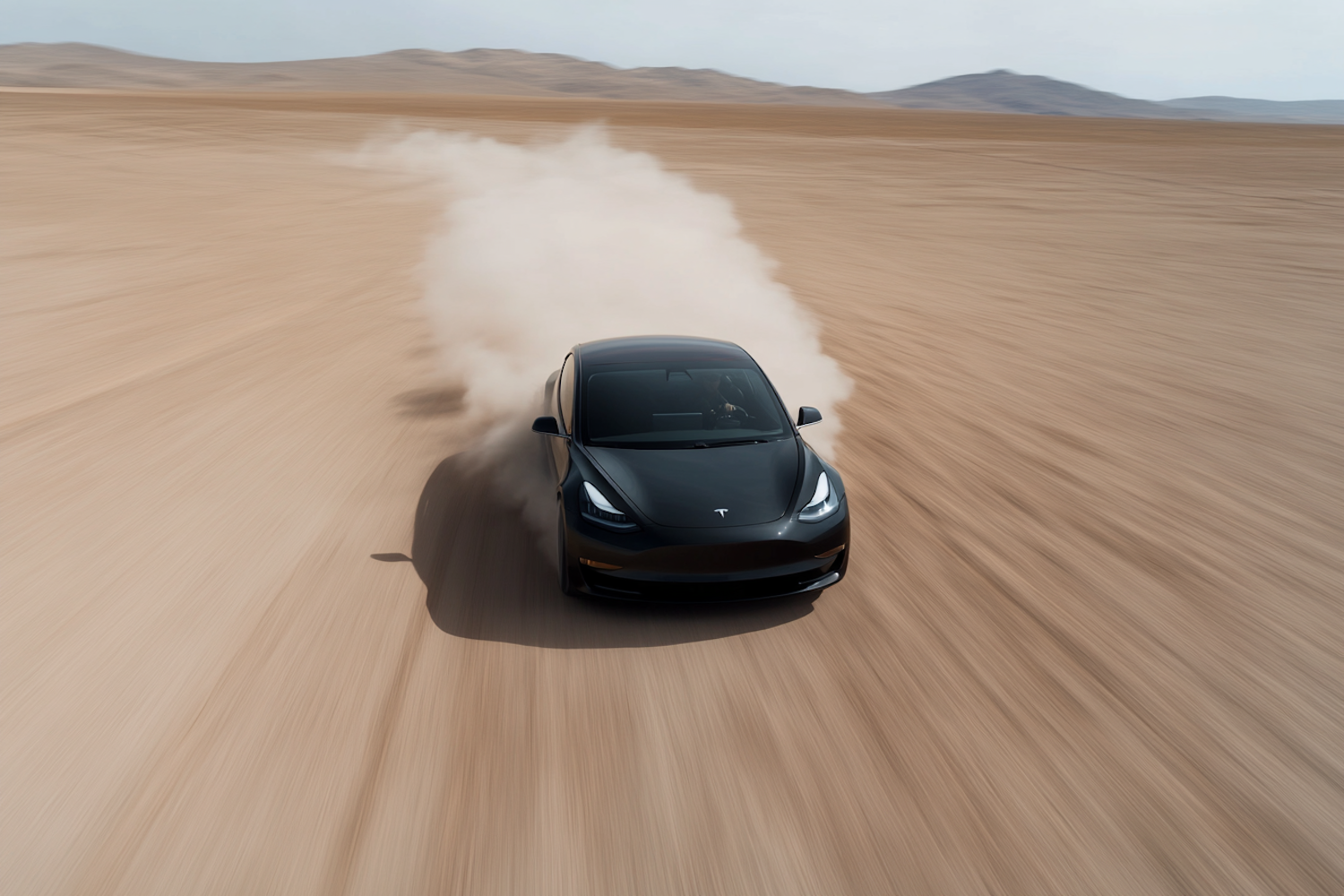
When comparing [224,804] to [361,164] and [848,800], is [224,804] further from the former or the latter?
[361,164]

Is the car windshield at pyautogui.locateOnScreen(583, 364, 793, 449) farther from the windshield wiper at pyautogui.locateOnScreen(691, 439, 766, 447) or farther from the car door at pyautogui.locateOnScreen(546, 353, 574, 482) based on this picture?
the car door at pyautogui.locateOnScreen(546, 353, 574, 482)

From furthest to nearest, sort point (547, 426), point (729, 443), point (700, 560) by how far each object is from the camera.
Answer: point (547, 426) → point (729, 443) → point (700, 560)

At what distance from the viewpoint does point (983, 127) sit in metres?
55.1

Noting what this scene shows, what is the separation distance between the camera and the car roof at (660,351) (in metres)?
6.24

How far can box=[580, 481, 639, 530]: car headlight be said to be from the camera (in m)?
4.66

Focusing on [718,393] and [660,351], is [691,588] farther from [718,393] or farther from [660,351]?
[660,351]

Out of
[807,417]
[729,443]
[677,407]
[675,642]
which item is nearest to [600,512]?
[675,642]

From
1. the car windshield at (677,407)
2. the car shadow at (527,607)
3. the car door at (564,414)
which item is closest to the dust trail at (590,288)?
A: the car door at (564,414)

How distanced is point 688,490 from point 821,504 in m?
0.80

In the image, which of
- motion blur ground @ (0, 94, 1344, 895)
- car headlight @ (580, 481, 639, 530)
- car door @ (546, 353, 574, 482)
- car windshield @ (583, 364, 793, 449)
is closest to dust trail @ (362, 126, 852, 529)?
motion blur ground @ (0, 94, 1344, 895)

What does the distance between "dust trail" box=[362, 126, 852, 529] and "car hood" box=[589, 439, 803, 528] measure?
7.72 ft

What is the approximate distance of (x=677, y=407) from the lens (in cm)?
570

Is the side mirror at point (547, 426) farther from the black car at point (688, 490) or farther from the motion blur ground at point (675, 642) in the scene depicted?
the motion blur ground at point (675, 642)

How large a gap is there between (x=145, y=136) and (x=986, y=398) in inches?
1441
